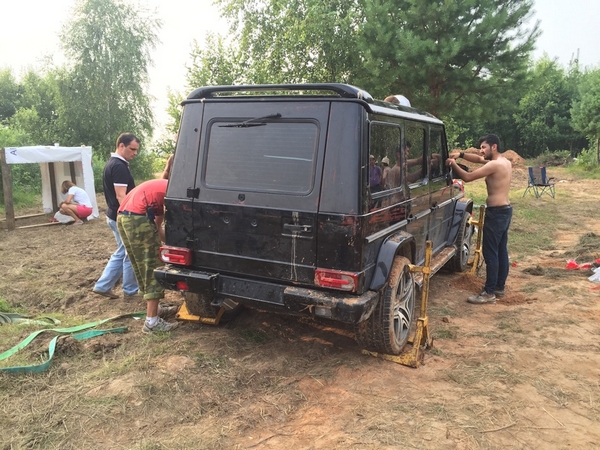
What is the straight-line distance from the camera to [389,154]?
12.3 ft

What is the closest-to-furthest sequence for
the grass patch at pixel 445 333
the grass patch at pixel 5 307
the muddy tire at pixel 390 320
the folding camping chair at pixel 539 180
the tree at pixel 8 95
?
1. the muddy tire at pixel 390 320
2. the grass patch at pixel 445 333
3. the grass patch at pixel 5 307
4. the folding camping chair at pixel 539 180
5. the tree at pixel 8 95

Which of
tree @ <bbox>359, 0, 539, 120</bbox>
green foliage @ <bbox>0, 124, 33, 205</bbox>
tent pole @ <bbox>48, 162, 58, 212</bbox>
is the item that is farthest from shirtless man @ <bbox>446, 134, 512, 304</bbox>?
green foliage @ <bbox>0, 124, 33, 205</bbox>

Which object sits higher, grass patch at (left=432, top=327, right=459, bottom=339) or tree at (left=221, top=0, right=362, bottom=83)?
tree at (left=221, top=0, right=362, bottom=83)

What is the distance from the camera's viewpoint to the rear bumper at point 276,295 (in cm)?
318

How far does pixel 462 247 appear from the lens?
6.47m

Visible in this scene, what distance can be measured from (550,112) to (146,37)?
93.8 feet

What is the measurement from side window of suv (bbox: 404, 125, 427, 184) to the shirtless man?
3.17ft

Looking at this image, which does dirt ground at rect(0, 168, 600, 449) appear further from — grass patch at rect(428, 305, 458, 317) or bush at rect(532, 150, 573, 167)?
bush at rect(532, 150, 573, 167)

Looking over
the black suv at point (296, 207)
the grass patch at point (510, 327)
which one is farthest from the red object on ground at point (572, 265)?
the black suv at point (296, 207)

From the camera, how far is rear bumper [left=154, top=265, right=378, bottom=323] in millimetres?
3178

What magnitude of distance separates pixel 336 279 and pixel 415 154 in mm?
1840

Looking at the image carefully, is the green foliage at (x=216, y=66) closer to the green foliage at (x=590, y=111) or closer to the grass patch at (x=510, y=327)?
the grass patch at (x=510, y=327)

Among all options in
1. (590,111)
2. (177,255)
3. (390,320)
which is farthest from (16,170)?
(590,111)

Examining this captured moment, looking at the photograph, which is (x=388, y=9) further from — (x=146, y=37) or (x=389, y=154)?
(x=146, y=37)
